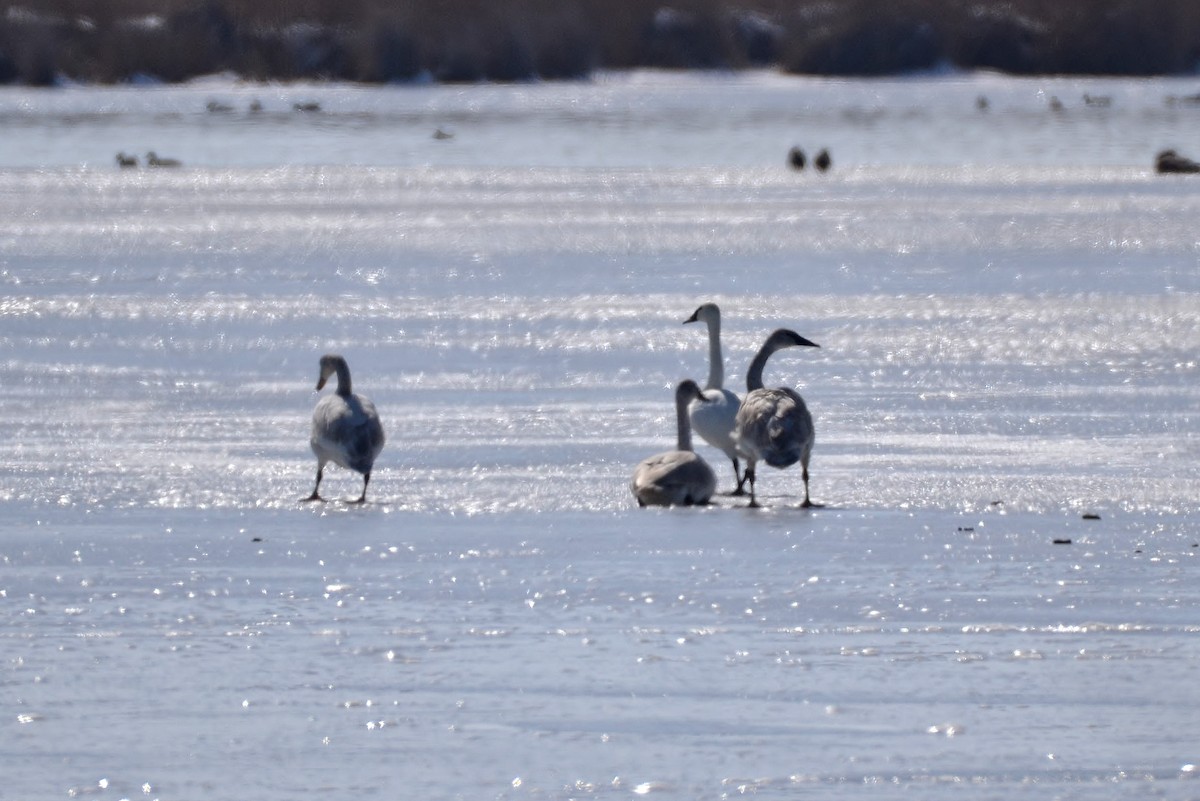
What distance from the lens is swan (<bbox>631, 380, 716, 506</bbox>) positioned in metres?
7.86

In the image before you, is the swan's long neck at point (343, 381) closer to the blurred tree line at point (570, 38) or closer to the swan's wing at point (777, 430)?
the swan's wing at point (777, 430)

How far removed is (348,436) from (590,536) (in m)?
1.20

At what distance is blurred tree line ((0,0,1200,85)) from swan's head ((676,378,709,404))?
5970 cm

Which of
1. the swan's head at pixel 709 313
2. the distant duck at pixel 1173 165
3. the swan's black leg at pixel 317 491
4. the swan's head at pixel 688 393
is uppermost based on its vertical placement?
the distant duck at pixel 1173 165

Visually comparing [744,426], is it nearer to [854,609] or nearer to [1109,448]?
[1109,448]

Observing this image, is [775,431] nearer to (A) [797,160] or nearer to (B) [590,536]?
(B) [590,536]

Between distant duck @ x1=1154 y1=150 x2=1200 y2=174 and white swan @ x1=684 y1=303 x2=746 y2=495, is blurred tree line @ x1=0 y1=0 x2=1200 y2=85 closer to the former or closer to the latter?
distant duck @ x1=1154 y1=150 x2=1200 y2=174

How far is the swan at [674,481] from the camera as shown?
7855 mm

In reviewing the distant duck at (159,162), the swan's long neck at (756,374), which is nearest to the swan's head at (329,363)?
the swan's long neck at (756,374)

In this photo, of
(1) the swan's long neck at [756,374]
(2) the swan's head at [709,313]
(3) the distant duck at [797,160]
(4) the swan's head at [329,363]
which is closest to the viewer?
(4) the swan's head at [329,363]

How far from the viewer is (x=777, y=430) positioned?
7918mm

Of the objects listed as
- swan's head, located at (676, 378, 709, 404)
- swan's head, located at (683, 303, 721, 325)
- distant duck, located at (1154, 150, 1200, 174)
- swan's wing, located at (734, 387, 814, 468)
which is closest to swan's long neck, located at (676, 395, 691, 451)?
swan's head, located at (676, 378, 709, 404)

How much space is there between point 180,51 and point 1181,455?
212 ft

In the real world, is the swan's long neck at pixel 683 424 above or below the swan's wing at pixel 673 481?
above
